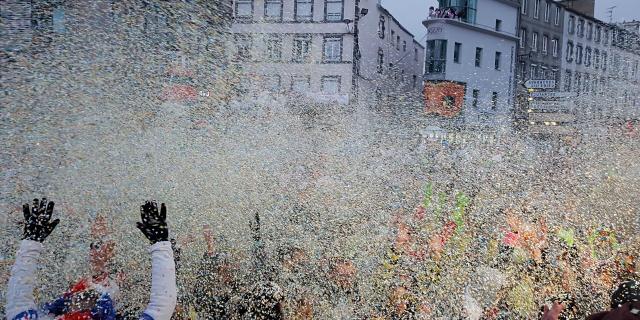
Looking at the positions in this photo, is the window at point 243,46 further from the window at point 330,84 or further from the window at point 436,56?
the window at point 436,56

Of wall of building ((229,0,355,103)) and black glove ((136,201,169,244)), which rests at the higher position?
wall of building ((229,0,355,103))

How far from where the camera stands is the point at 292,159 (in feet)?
27.3

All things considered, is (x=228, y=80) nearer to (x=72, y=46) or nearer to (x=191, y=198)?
(x=72, y=46)

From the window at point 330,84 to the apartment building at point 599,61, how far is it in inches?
311

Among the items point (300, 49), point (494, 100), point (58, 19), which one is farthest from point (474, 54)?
point (58, 19)

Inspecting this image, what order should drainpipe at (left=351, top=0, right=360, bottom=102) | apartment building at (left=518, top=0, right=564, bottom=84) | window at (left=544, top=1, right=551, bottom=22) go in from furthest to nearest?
window at (left=544, top=1, right=551, bottom=22), apartment building at (left=518, top=0, right=564, bottom=84), drainpipe at (left=351, top=0, right=360, bottom=102)

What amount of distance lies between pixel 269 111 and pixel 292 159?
2403mm

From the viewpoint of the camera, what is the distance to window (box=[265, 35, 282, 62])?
612 inches

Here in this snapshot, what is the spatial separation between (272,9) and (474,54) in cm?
1043

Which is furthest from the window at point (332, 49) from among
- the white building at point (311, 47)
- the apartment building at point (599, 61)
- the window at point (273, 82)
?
the apartment building at point (599, 61)

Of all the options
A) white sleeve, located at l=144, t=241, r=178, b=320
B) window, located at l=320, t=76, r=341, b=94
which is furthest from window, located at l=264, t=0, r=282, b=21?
white sleeve, located at l=144, t=241, r=178, b=320

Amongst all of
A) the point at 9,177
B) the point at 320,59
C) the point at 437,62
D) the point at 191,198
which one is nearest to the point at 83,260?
the point at 191,198

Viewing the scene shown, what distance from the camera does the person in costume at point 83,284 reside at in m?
2.53

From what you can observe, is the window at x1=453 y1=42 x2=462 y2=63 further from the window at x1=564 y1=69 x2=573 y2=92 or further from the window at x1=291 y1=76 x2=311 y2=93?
the window at x1=291 y1=76 x2=311 y2=93
